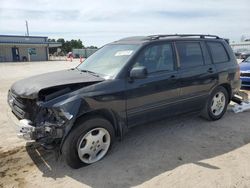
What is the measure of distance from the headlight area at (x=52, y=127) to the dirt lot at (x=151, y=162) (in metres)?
0.58

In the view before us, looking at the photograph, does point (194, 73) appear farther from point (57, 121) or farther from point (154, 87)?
point (57, 121)

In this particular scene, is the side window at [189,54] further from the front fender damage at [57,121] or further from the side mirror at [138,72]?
the front fender damage at [57,121]

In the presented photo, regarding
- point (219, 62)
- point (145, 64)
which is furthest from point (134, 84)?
point (219, 62)

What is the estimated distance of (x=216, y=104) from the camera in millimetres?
5559

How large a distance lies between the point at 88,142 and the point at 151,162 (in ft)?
3.32

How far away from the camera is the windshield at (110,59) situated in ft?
13.3

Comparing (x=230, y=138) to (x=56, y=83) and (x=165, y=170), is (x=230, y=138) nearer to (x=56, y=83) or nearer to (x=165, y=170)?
(x=165, y=170)

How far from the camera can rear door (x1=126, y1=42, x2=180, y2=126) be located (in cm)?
402

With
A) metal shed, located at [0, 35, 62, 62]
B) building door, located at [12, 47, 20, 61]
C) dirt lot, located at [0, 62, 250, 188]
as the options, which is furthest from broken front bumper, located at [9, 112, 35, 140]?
building door, located at [12, 47, 20, 61]

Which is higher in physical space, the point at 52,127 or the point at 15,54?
the point at 15,54

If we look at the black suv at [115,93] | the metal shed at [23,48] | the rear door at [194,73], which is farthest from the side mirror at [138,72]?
the metal shed at [23,48]

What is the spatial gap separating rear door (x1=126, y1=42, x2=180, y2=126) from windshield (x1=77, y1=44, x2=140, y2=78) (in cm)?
23

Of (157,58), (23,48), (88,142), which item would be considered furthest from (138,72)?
(23,48)

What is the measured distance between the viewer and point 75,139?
345 cm
